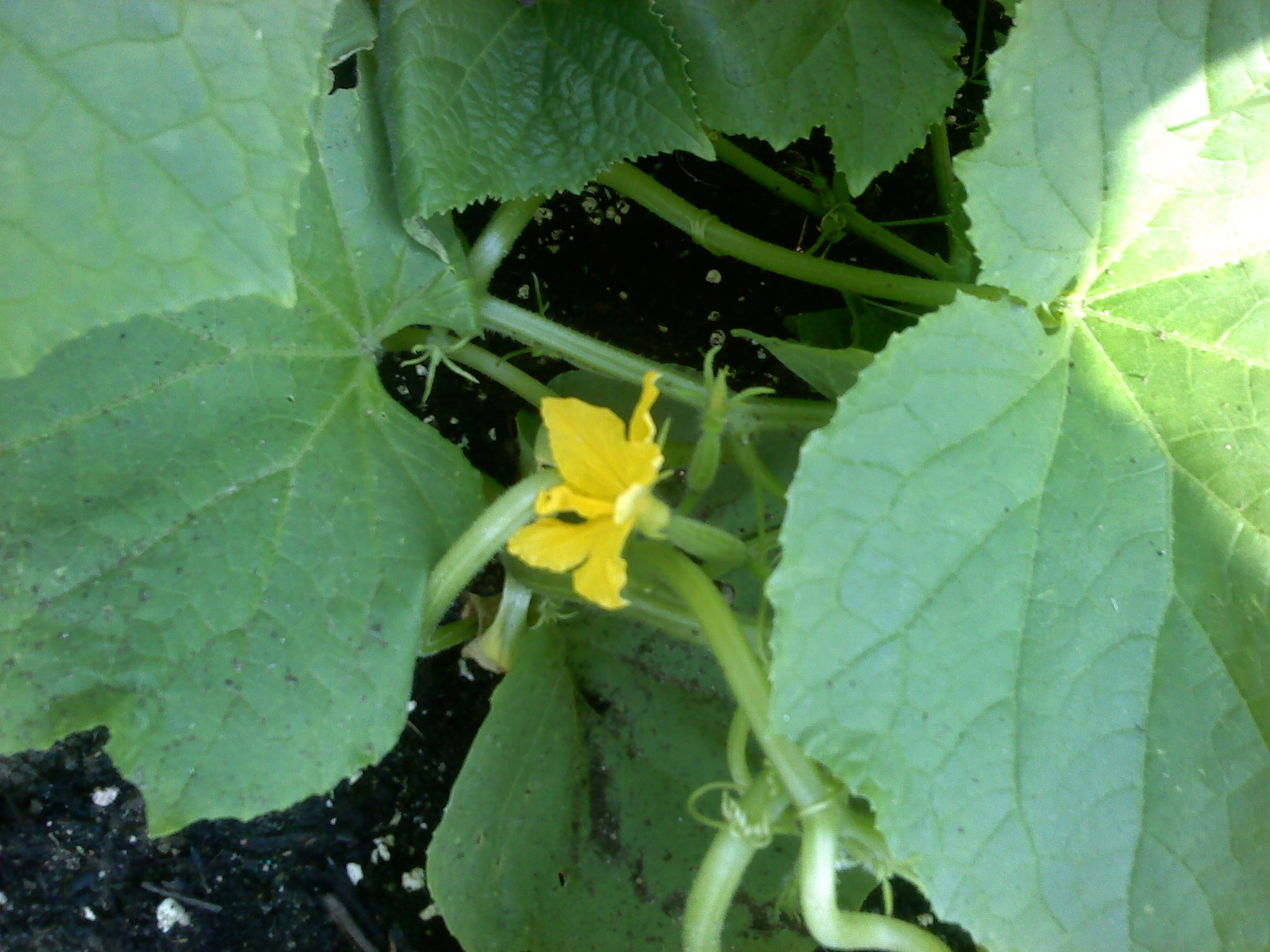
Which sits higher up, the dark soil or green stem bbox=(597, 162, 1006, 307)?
green stem bbox=(597, 162, 1006, 307)

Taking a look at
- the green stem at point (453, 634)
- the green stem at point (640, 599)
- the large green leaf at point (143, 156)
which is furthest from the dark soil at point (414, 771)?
the large green leaf at point (143, 156)

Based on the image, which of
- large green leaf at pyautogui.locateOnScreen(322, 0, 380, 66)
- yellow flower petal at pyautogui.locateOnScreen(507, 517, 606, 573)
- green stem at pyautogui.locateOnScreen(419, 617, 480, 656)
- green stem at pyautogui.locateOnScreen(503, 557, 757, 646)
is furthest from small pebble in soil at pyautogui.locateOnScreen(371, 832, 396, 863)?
large green leaf at pyautogui.locateOnScreen(322, 0, 380, 66)

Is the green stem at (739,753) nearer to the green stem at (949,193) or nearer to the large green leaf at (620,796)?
the large green leaf at (620,796)

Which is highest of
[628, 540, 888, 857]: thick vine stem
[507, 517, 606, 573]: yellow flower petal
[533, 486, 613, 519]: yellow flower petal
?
[533, 486, 613, 519]: yellow flower petal

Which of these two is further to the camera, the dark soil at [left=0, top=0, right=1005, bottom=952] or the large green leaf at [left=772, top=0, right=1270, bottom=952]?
the dark soil at [left=0, top=0, right=1005, bottom=952]

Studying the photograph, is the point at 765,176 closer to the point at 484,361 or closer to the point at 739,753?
the point at 484,361

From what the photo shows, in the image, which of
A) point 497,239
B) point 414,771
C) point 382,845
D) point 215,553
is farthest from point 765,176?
point 382,845

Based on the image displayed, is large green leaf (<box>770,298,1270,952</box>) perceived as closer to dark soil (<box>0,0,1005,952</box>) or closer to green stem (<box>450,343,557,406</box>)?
green stem (<box>450,343,557,406</box>)
